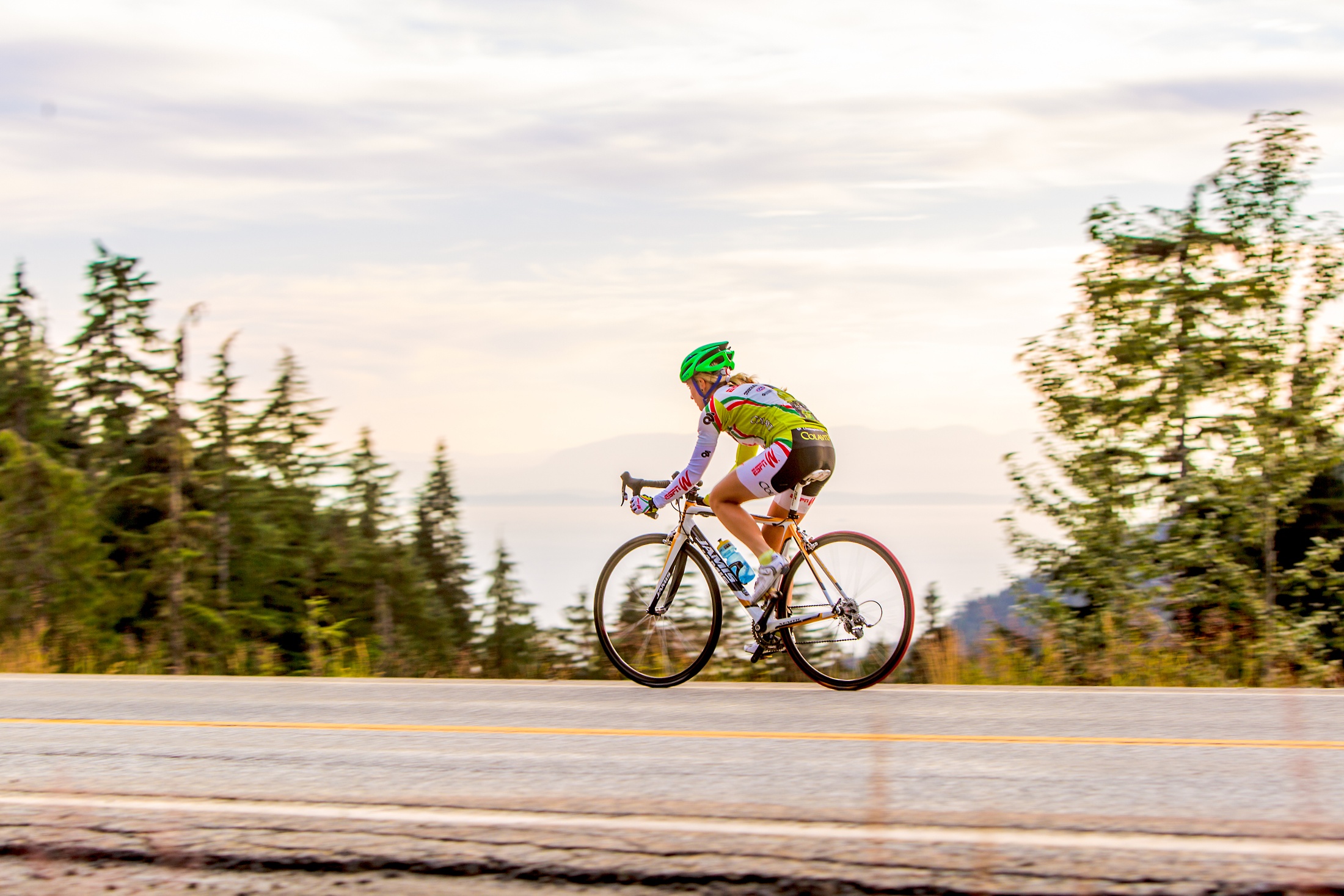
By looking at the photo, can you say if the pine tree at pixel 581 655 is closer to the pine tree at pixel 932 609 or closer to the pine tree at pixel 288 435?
the pine tree at pixel 932 609

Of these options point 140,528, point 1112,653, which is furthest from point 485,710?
point 140,528

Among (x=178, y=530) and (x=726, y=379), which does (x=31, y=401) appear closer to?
(x=178, y=530)

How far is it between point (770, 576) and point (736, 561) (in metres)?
0.32

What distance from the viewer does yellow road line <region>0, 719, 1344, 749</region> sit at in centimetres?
536

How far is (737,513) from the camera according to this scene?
24.7 feet

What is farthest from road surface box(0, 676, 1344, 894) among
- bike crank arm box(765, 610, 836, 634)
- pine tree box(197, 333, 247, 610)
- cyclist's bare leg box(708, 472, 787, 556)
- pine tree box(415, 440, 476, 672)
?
pine tree box(415, 440, 476, 672)

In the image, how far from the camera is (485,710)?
6.98 meters

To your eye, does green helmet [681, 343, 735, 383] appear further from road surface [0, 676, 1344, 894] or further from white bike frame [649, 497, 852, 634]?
road surface [0, 676, 1344, 894]

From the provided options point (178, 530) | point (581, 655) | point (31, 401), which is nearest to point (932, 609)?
point (581, 655)

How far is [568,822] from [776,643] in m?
3.54

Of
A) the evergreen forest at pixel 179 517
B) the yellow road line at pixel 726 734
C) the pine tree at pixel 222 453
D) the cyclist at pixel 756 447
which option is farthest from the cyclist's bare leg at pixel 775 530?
the pine tree at pixel 222 453

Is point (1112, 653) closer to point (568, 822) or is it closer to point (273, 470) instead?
point (568, 822)

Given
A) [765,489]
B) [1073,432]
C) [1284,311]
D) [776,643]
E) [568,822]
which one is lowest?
[568,822]

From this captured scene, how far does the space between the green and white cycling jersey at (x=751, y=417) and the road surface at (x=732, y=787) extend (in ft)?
5.29
